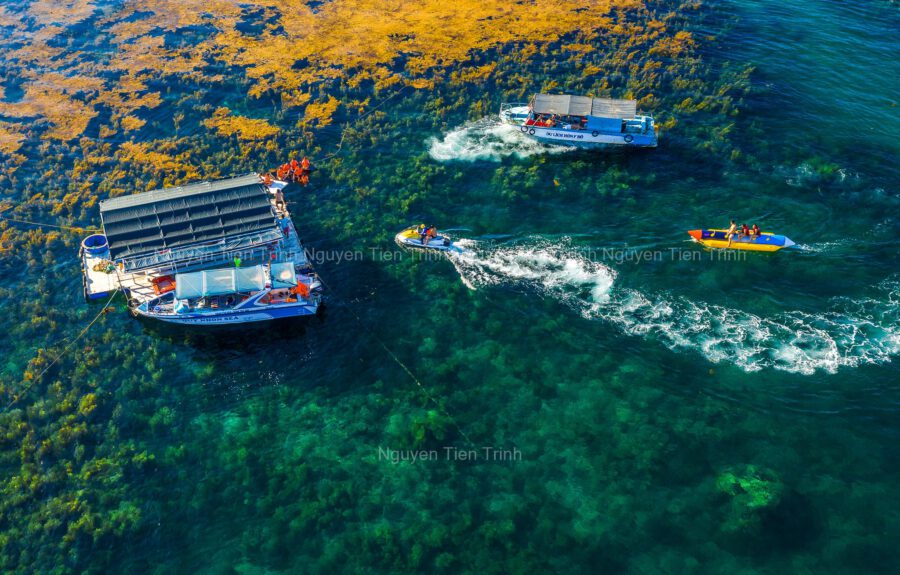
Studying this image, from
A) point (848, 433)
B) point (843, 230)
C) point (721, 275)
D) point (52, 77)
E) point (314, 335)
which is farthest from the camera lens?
point (52, 77)

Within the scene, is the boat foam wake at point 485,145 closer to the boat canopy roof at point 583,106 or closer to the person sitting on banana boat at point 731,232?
the boat canopy roof at point 583,106

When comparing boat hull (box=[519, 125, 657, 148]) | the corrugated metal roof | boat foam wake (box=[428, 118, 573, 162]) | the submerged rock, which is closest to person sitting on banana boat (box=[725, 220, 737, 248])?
boat hull (box=[519, 125, 657, 148])

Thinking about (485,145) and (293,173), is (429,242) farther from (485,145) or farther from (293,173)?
(293,173)

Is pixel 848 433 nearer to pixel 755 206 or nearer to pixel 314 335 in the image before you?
pixel 755 206

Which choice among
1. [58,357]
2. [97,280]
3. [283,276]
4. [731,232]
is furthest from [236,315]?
[731,232]

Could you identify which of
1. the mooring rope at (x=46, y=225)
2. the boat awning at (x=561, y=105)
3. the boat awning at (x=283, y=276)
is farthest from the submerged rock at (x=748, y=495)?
the mooring rope at (x=46, y=225)

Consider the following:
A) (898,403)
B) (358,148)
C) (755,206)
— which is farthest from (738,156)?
(358,148)

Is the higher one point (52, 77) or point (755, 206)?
point (52, 77)
